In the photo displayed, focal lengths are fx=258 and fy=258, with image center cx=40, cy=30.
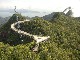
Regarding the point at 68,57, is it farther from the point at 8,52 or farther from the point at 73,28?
the point at 73,28

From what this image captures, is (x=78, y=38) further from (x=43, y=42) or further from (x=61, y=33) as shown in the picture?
(x=43, y=42)

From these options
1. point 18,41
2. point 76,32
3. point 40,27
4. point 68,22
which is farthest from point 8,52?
point 68,22

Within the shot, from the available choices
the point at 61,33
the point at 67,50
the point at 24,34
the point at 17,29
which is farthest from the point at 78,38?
the point at 17,29

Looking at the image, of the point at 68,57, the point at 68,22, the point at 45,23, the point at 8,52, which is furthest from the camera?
the point at 68,22

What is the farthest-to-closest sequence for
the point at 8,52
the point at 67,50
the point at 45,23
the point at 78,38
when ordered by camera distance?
the point at 45,23 → the point at 78,38 → the point at 67,50 → the point at 8,52

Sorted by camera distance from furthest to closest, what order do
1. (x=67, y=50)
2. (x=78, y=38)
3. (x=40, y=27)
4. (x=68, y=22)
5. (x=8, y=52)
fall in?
1. (x=68, y=22)
2. (x=40, y=27)
3. (x=78, y=38)
4. (x=67, y=50)
5. (x=8, y=52)

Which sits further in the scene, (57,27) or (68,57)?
(57,27)
